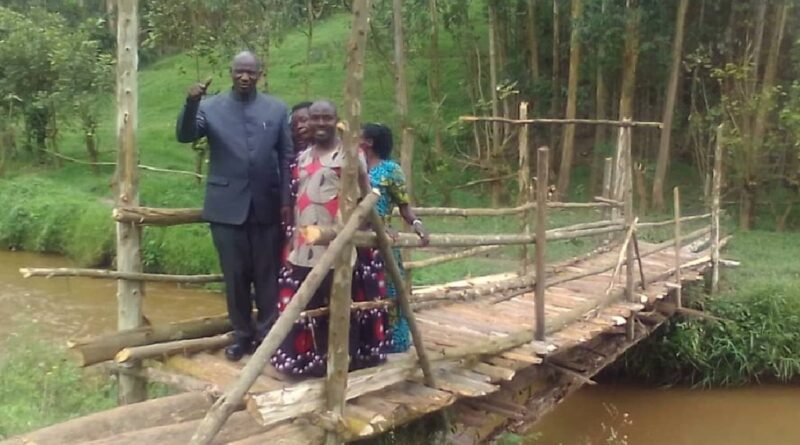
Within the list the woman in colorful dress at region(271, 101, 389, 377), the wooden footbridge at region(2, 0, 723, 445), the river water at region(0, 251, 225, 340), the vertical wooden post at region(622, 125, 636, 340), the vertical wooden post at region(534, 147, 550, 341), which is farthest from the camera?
the river water at region(0, 251, 225, 340)

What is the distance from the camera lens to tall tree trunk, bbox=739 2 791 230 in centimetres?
1188

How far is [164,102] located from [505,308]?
1655 cm

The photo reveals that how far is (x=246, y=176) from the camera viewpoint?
3625mm

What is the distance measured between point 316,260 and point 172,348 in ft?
2.60

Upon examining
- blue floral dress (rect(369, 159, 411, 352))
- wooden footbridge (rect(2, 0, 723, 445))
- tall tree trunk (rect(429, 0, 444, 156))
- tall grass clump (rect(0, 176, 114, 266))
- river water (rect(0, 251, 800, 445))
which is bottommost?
river water (rect(0, 251, 800, 445))

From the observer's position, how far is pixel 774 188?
13.6 meters

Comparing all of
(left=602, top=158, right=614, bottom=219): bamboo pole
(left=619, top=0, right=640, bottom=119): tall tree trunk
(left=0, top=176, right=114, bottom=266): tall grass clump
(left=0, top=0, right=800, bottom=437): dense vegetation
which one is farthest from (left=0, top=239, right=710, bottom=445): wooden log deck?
(left=0, top=176, right=114, bottom=266): tall grass clump

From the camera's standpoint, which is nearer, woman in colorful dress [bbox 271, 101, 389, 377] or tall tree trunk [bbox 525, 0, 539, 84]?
woman in colorful dress [bbox 271, 101, 389, 377]

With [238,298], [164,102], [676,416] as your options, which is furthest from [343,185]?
[164,102]

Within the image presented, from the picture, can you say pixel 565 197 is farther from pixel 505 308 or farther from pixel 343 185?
pixel 343 185

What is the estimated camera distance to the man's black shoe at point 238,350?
3.78 metres

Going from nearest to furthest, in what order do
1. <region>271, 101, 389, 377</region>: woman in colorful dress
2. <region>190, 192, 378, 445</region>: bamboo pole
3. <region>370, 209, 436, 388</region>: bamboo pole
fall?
<region>190, 192, 378, 445</region>: bamboo pole → <region>370, 209, 436, 388</region>: bamboo pole → <region>271, 101, 389, 377</region>: woman in colorful dress

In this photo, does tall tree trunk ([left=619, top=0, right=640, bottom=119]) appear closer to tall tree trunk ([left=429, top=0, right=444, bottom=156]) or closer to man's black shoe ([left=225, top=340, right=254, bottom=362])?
tall tree trunk ([left=429, top=0, right=444, bottom=156])

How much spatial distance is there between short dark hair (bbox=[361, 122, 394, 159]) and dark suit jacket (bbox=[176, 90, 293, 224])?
37 cm
